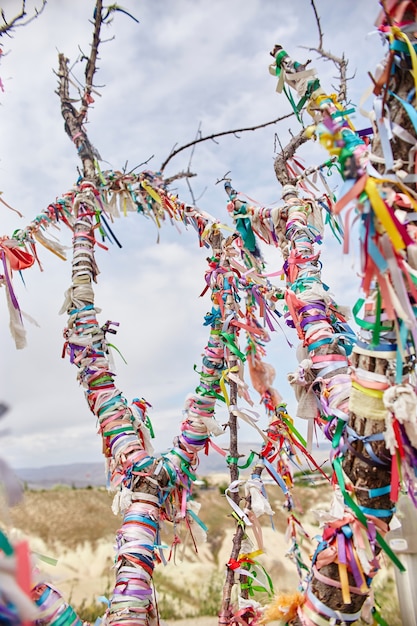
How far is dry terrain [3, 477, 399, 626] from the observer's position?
259 centimetres

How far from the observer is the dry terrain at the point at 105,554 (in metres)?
2.59

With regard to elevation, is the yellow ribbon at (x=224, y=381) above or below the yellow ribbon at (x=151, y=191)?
below

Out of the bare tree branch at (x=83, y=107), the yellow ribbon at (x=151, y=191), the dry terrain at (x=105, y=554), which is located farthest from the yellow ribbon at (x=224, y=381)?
the dry terrain at (x=105, y=554)

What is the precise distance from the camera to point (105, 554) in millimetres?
2977

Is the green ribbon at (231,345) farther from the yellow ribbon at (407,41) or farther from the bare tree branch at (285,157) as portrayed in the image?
the yellow ribbon at (407,41)

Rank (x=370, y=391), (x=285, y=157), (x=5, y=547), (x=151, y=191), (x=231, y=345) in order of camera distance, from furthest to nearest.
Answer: (x=151, y=191) → (x=285, y=157) → (x=231, y=345) → (x=370, y=391) → (x=5, y=547)

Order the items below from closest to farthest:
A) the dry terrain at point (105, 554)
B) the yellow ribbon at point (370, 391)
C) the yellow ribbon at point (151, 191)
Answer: the yellow ribbon at point (370, 391)
the yellow ribbon at point (151, 191)
the dry terrain at point (105, 554)

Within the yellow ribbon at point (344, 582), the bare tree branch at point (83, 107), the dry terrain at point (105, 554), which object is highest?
the bare tree branch at point (83, 107)

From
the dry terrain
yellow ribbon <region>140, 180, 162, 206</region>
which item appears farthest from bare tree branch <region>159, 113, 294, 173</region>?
the dry terrain

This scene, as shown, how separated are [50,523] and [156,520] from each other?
264cm

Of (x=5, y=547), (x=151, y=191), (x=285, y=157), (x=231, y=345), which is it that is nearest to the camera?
(x=5, y=547)

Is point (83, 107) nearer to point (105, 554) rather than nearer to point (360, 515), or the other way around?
point (360, 515)

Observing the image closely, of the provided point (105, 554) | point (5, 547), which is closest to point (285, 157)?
point (5, 547)

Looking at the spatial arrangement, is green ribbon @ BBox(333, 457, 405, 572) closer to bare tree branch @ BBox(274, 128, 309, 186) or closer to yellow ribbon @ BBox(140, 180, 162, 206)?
bare tree branch @ BBox(274, 128, 309, 186)
